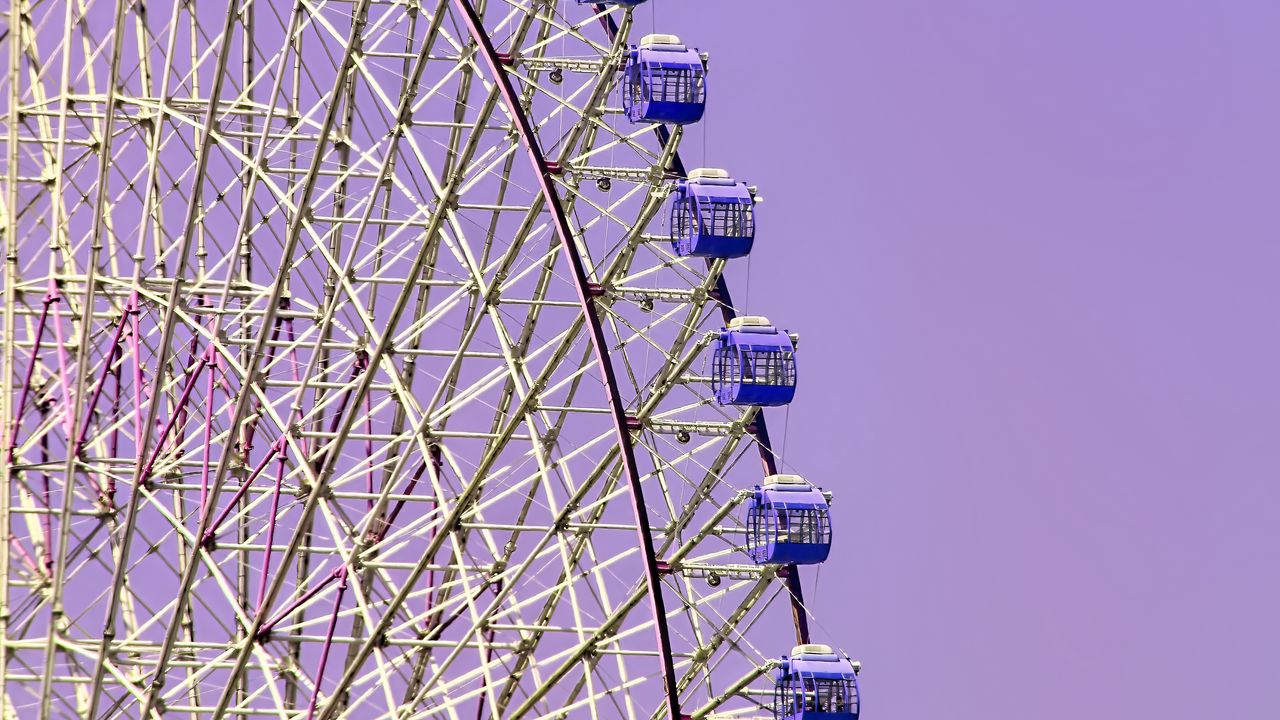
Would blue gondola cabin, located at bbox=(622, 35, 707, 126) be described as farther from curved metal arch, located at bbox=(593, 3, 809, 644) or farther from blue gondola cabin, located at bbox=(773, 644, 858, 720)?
blue gondola cabin, located at bbox=(773, 644, 858, 720)

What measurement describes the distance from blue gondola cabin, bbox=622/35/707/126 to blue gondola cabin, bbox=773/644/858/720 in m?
8.78

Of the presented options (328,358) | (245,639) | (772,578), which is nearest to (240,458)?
(328,358)

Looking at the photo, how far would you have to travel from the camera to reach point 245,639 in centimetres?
4559

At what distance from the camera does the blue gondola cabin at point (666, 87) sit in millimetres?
42625

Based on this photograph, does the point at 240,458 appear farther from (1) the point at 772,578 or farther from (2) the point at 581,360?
(1) the point at 772,578

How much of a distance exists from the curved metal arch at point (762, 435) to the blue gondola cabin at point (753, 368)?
3136 millimetres

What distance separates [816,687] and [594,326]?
6.67 metres

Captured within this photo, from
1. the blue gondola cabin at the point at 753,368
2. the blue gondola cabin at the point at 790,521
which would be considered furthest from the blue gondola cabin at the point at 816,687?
the blue gondola cabin at the point at 753,368

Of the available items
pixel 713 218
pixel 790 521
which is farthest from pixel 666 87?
pixel 790 521

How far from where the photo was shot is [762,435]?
4962 cm

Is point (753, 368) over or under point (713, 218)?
under

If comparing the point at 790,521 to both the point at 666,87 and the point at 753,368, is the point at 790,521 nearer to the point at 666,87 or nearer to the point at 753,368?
the point at 753,368

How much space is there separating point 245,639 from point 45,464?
243 inches

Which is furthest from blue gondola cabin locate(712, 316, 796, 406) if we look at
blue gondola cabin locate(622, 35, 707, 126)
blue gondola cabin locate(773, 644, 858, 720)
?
blue gondola cabin locate(773, 644, 858, 720)
